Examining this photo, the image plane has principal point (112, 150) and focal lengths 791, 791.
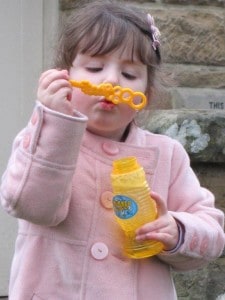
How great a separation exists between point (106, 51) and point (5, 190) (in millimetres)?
410

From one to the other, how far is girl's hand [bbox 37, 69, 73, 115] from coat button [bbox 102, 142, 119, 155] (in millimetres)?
186

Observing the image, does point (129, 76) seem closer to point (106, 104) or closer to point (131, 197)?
point (106, 104)

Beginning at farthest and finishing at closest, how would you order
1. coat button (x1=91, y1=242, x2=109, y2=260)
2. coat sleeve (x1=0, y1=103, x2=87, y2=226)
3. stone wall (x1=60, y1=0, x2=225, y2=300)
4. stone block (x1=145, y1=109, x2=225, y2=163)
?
1. stone wall (x1=60, y1=0, x2=225, y2=300)
2. stone block (x1=145, y1=109, x2=225, y2=163)
3. coat button (x1=91, y1=242, x2=109, y2=260)
4. coat sleeve (x1=0, y1=103, x2=87, y2=226)

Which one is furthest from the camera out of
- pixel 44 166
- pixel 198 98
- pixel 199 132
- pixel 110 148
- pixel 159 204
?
pixel 198 98

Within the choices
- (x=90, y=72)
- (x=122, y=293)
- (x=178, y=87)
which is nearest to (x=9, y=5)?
(x=178, y=87)

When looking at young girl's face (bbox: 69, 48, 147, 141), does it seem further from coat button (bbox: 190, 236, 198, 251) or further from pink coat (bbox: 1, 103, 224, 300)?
coat button (bbox: 190, 236, 198, 251)

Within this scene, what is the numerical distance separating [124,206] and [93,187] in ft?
0.40

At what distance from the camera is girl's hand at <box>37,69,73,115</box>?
1757 mm

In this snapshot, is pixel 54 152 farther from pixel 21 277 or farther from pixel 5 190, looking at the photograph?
pixel 21 277

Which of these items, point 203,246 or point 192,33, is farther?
point 192,33

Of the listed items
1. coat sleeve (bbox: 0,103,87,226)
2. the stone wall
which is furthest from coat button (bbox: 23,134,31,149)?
the stone wall

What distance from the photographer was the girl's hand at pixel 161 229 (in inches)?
71.4

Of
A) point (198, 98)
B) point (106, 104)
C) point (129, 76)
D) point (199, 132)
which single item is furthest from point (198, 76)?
point (106, 104)

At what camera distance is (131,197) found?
1785 mm
